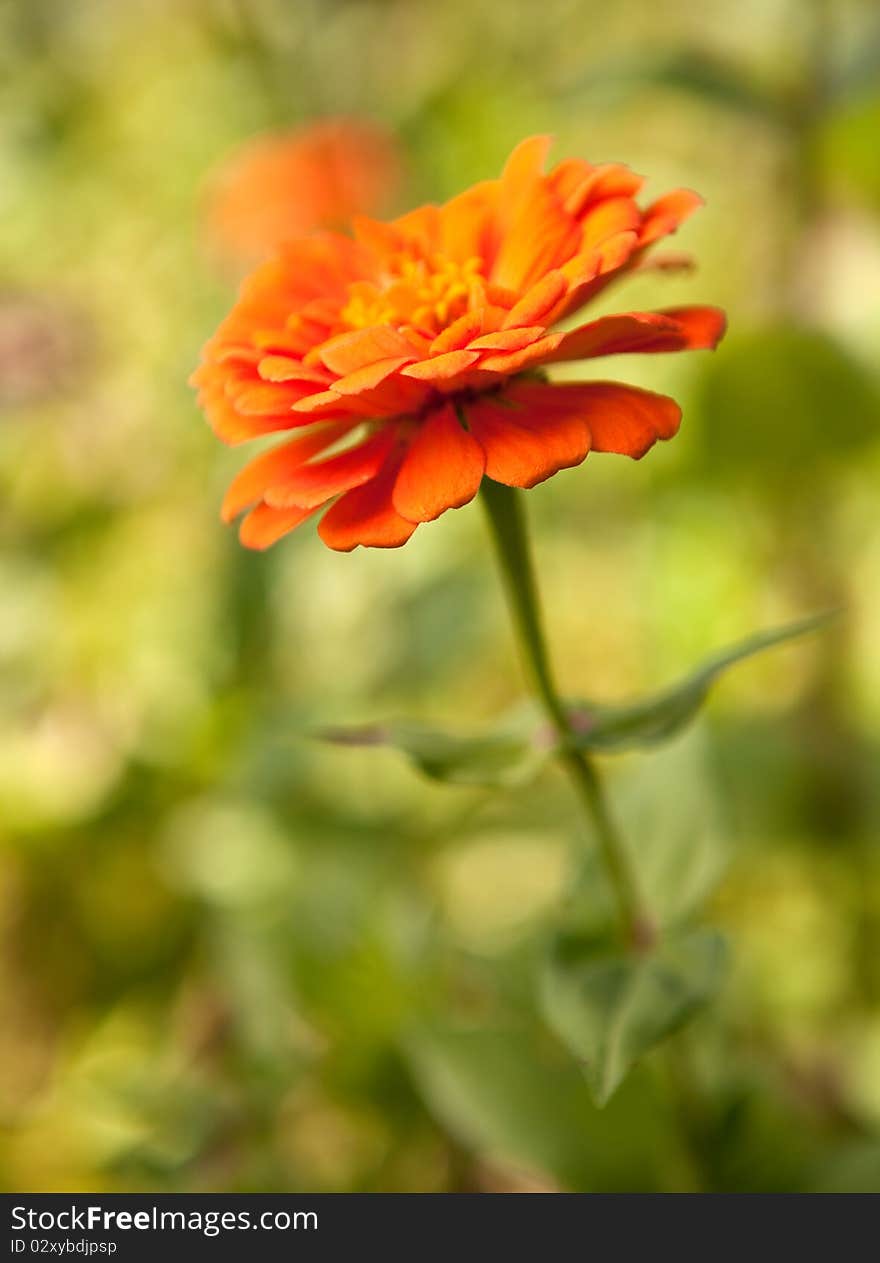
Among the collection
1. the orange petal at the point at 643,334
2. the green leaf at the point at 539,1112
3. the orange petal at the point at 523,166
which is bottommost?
the green leaf at the point at 539,1112

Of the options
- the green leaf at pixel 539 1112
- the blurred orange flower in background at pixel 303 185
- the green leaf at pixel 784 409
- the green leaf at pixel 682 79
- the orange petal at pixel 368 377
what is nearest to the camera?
the orange petal at pixel 368 377

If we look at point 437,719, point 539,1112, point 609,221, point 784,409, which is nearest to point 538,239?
point 609,221

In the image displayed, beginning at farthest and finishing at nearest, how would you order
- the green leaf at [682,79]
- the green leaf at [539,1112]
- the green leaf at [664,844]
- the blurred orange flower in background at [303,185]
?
the blurred orange flower in background at [303,185]
the green leaf at [682,79]
the green leaf at [539,1112]
the green leaf at [664,844]

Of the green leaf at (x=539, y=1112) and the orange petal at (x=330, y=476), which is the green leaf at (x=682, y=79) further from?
the green leaf at (x=539, y=1112)

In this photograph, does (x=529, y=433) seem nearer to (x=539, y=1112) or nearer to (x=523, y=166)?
(x=523, y=166)

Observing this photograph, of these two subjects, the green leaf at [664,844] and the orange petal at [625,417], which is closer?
the orange petal at [625,417]

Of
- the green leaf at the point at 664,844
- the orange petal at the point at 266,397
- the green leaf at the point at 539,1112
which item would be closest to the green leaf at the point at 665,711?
the green leaf at the point at 664,844
